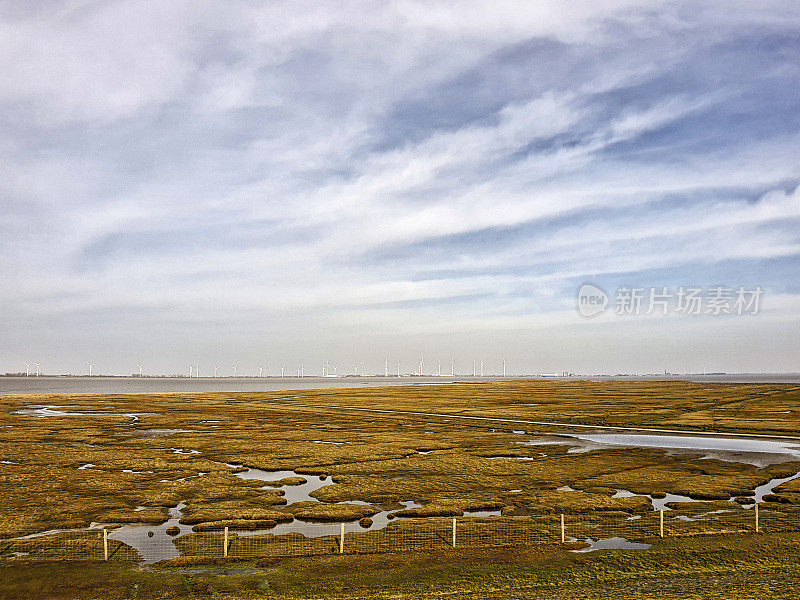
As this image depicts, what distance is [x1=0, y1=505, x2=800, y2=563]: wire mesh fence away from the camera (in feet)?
113

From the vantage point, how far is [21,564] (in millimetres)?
32219

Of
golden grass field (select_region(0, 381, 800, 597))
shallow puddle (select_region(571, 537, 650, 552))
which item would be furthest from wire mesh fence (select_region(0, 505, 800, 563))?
golden grass field (select_region(0, 381, 800, 597))

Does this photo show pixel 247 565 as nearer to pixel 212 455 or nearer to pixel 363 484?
pixel 363 484

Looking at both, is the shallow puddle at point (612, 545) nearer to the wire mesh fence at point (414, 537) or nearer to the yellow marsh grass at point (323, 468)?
the wire mesh fence at point (414, 537)

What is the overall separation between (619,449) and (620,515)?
3693cm

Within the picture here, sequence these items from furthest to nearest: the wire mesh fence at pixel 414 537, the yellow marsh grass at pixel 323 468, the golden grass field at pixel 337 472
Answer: the yellow marsh grass at pixel 323 468 < the golden grass field at pixel 337 472 < the wire mesh fence at pixel 414 537

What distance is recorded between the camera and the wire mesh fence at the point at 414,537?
113 feet

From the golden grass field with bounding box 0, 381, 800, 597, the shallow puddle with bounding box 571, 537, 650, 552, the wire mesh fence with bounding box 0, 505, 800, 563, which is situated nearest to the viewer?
the wire mesh fence with bounding box 0, 505, 800, 563

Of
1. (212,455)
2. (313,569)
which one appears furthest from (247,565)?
(212,455)

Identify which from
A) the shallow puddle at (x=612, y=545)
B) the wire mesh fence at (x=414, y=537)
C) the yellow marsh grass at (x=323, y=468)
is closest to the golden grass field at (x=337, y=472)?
the yellow marsh grass at (x=323, y=468)

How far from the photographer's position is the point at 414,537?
125ft

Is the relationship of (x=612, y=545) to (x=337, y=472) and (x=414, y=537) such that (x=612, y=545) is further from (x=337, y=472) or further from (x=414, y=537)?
(x=337, y=472)

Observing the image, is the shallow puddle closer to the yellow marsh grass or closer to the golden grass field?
the golden grass field

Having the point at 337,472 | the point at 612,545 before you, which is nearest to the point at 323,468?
the point at 337,472
